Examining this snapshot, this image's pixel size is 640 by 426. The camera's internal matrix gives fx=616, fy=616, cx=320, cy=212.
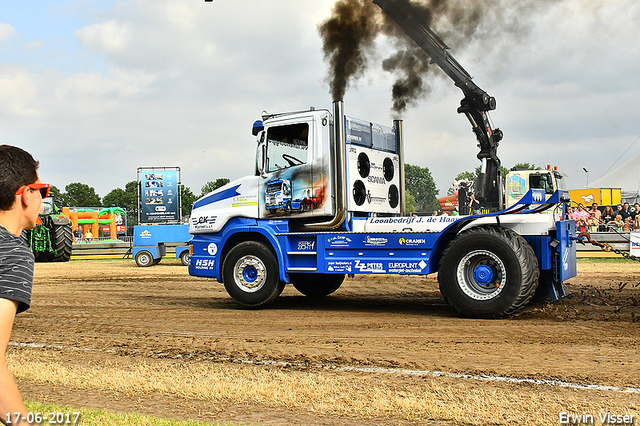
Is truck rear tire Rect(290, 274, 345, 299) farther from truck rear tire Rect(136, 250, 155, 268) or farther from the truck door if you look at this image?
truck rear tire Rect(136, 250, 155, 268)

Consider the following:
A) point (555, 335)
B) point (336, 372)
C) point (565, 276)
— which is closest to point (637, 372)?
point (555, 335)

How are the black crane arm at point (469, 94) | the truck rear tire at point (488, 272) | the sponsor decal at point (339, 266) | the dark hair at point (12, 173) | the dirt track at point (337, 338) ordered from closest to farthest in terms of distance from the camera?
the dark hair at point (12, 173), the dirt track at point (337, 338), the truck rear tire at point (488, 272), the sponsor decal at point (339, 266), the black crane arm at point (469, 94)

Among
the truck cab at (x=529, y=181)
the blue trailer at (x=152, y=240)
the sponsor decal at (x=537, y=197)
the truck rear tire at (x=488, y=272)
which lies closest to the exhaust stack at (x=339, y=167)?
the truck rear tire at (x=488, y=272)

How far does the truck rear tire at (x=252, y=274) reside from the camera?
33.3ft

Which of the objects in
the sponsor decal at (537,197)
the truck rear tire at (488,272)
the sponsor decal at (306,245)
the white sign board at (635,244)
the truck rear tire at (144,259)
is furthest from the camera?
the truck rear tire at (144,259)

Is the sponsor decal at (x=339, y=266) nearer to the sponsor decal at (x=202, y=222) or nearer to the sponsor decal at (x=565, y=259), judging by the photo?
the sponsor decal at (x=202, y=222)

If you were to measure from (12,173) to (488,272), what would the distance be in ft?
23.3

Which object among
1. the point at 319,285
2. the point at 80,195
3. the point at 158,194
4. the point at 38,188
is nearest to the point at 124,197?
the point at 80,195

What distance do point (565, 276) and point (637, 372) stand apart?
11.0 ft

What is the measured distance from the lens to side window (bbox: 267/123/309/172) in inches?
399

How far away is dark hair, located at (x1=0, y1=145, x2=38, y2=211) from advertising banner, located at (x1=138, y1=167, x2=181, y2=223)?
24.3 metres

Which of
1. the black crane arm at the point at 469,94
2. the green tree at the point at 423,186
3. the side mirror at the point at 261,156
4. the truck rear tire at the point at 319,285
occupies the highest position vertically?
the green tree at the point at 423,186

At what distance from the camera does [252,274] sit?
10.4 m

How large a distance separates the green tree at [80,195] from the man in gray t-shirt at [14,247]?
106 meters
